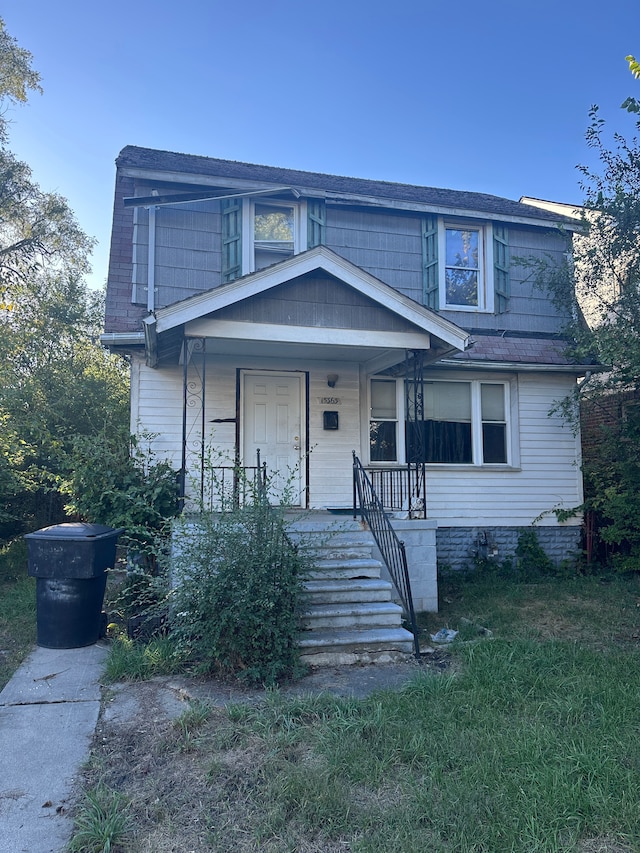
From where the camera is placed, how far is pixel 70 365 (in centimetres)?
1253

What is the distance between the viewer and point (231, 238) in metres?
9.30

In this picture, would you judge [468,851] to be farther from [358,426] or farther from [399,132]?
[399,132]

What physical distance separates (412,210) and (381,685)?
7820 millimetres

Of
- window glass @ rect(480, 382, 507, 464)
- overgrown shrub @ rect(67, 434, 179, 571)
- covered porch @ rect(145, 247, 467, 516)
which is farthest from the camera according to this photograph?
window glass @ rect(480, 382, 507, 464)

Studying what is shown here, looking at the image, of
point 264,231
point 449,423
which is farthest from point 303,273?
point 449,423

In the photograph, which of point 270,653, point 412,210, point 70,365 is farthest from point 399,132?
point 270,653

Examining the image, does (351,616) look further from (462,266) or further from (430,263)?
(462,266)

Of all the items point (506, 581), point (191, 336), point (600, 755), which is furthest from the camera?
point (506, 581)

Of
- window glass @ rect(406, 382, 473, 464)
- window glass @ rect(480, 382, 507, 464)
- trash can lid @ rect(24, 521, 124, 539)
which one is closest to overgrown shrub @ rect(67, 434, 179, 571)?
trash can lid @ rect(24, 521, 124, 539)

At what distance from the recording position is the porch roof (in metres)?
6.88

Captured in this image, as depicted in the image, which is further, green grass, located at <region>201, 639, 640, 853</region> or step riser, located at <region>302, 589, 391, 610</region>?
step riser, located at <region>302, 589, 391, 610</region>

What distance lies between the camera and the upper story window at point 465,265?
10094mm

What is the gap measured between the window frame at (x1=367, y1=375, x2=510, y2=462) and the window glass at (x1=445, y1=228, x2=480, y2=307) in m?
1.50

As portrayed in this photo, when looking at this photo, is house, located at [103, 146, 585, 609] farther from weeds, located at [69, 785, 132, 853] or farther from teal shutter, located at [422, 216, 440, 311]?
weeds, located at [69, 785, 132, 853]
